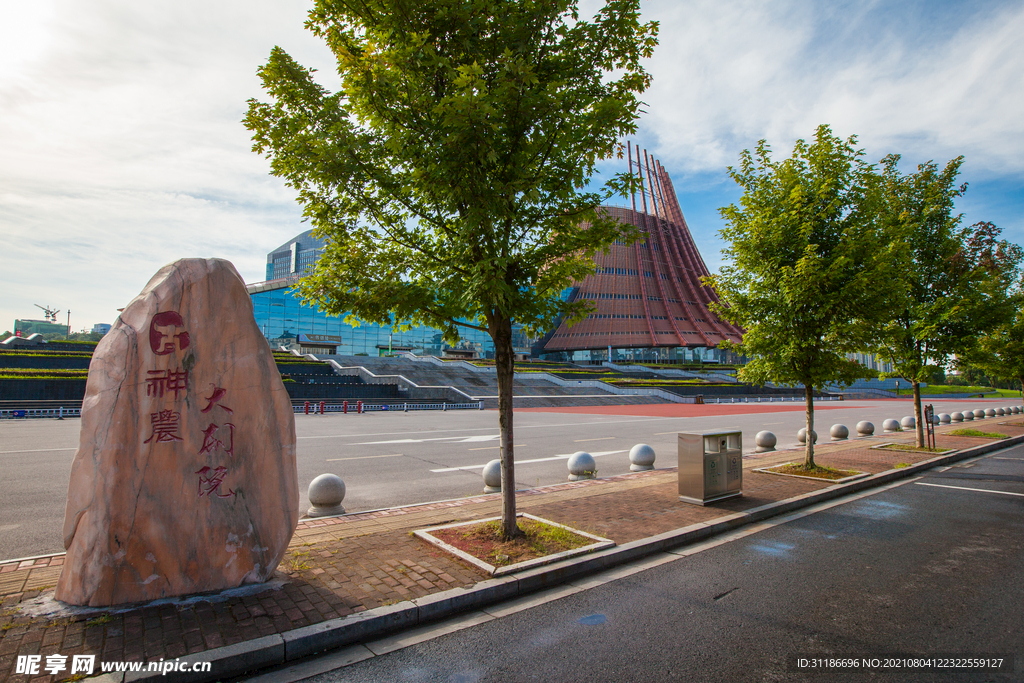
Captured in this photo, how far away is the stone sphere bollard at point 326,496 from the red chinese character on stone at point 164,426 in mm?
3058

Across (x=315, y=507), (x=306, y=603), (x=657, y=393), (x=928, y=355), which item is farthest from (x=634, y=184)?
(x=657, y=393)

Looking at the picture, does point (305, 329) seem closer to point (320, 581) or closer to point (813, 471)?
point (813, 471)

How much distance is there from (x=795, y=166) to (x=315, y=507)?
10864mm

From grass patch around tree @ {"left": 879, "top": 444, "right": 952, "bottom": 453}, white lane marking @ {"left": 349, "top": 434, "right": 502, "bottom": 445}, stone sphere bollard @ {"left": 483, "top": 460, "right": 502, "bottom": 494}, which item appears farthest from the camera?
white lane marking @ {"left": 349, "top": 434, "right": 502, "bottom": 445}

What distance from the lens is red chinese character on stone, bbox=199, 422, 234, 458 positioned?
4.45m

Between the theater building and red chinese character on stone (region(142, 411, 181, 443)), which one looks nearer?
red chinese character on stone (region(142, 411, 181, 443))

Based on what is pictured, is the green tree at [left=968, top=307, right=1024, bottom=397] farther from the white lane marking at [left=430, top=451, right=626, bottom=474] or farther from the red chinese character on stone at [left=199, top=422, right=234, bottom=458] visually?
the red chinese character on stone at [left=199, top=422, right=234, bottom=458]

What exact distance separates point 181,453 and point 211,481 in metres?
0.33

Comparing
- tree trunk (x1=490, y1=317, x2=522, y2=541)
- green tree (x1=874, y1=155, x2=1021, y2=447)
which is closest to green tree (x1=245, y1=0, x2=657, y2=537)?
tree trunk (x1=490, y1=317, x2=522, y2=541)

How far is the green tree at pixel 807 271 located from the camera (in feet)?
32.4

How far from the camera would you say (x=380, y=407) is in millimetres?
31547

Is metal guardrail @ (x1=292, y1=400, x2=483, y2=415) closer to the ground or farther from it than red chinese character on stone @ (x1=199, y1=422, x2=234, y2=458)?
closer to the ground

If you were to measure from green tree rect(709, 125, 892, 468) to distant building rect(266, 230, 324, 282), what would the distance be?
13359 centimetres

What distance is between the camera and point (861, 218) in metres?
10.2
